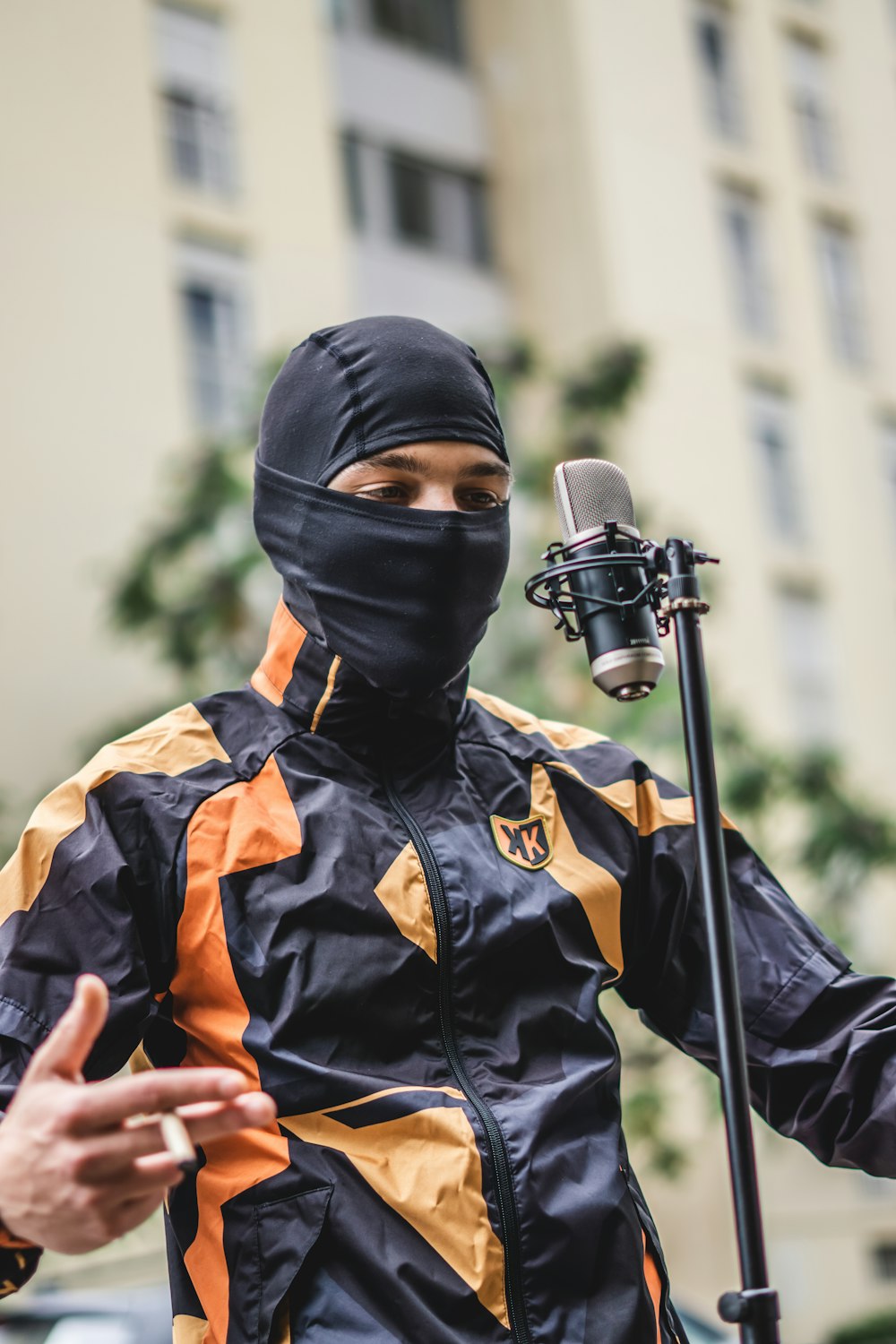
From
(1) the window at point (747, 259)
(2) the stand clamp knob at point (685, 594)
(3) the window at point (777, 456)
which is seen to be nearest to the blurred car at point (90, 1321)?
(2) the stand clamp knob at point (685, 594)

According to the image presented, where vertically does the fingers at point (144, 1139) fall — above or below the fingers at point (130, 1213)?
above

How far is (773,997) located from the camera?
2.13m

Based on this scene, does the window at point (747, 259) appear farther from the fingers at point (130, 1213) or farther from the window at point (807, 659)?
the fingers at point (130, 1213)

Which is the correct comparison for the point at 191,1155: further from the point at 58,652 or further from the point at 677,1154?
the point at 58,652

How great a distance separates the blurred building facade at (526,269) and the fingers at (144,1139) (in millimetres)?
8704

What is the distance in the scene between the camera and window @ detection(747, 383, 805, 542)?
50.3 feet

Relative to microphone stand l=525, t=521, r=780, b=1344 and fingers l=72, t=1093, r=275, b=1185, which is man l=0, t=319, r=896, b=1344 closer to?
fingers l=72, t=1093, r=275, b=1185

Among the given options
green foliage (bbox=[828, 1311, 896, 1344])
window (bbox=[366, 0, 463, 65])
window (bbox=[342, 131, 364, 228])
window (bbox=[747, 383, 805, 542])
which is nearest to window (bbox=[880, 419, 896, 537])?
window (bbox=[747, 383, 805, 542])

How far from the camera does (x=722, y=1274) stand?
12.2 m

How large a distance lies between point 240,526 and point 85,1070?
762 cm

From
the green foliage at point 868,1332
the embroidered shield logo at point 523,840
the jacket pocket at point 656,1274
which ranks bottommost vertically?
the green foliage at point 868,1332

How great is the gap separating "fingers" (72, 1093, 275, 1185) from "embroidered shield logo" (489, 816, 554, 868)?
2.22 feet

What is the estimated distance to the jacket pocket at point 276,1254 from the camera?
1.77m

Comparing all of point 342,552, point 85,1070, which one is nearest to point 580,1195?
point 85,1070
